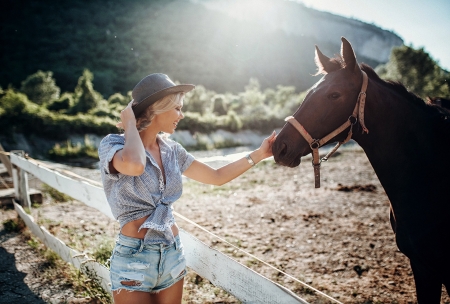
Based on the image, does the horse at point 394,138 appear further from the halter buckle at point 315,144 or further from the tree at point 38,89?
the tree at point 38,89

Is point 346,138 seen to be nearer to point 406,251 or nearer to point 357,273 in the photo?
point 406,251

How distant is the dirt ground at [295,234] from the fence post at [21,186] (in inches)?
10.8

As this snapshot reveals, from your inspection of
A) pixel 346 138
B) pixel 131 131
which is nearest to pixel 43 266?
pixel 131 131

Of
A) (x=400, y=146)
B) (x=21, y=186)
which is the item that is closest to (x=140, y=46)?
(x=21, y=186)

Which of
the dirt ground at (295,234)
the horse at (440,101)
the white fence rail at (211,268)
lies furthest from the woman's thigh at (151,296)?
the horse at (440,101)

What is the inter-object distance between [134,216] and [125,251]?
7.7 inches

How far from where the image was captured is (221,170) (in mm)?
2352

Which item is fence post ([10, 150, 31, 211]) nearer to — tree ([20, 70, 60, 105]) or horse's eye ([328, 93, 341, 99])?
horse's eye ([328, 93, 341, 99])

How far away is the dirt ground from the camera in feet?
11.7

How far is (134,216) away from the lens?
1.77 metres

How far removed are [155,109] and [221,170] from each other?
2.41 ft

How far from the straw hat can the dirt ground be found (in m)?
1.25

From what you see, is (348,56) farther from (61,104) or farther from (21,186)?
(61,104)

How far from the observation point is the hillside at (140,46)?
4750cm
